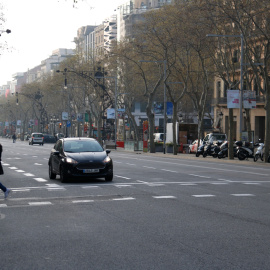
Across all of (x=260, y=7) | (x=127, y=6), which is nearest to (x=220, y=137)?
(x=260, y=7)

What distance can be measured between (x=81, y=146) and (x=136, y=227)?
37.9 ft

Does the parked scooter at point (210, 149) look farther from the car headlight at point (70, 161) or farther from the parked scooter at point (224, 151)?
the car headlight at point (70, 161)

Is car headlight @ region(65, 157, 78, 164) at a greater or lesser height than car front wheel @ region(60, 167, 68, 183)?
greater

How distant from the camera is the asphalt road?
7.65 metres

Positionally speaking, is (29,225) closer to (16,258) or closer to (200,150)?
(16,258)

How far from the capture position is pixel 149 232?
9.80 metres

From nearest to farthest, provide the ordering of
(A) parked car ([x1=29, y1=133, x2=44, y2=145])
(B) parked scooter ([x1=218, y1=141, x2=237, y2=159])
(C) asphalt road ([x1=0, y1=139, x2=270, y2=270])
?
1. (C) asphalt road ([x1=0, y1=139, x2=270, y2=270])
2. (B) parked scooter ([x1=218, y1=141, x2=237, y2=159])
3. (A) parked car ([x1=29, y1=133, x2=44, y2=145])

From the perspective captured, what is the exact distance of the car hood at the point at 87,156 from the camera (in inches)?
800

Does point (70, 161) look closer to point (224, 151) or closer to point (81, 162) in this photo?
point (81, 162)

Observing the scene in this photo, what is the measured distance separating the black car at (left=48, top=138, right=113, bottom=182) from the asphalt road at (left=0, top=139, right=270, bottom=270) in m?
1.80

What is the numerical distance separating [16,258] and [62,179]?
12634mm

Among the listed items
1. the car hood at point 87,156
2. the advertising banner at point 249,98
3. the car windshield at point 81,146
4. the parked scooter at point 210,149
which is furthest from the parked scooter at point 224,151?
the car hood at point 87,156

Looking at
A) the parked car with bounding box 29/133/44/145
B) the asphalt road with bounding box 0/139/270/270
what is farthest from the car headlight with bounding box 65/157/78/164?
Result: the parked car with bounding box 29/133/44/145

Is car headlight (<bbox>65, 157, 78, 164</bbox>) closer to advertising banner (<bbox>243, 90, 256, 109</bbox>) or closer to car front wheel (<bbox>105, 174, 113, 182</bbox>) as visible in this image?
car front wheel (<bbox>105, 174, 113, 182</bbox>)
